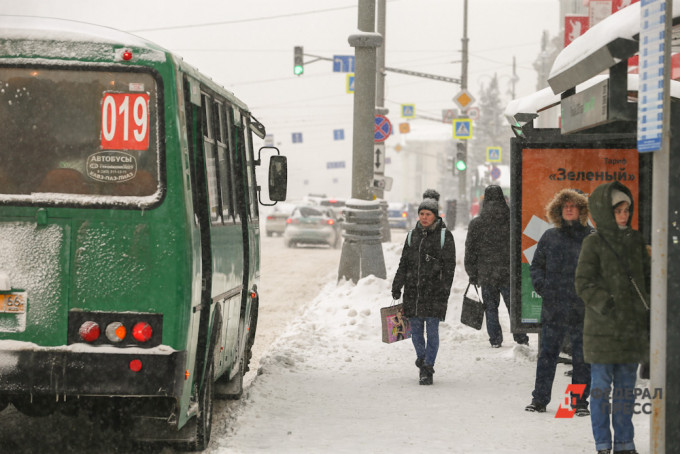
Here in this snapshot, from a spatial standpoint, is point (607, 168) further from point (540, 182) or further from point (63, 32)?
point (63, 32)

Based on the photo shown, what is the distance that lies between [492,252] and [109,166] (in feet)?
23.8

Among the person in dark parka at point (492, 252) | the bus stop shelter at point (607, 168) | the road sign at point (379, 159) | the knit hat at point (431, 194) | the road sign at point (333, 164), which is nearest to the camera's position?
the bus stop shelter at point (607, 168)

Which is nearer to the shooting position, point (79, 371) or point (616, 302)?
point (79, 371)

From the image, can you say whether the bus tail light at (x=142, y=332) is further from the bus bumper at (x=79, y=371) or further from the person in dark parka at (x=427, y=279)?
the person in dark parka at (x=427, y=279)

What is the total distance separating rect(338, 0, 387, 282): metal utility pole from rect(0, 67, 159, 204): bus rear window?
1073 cm

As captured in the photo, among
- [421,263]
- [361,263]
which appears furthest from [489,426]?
[361,263]

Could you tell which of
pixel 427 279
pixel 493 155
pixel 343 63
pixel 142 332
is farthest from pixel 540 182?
pixel 493 155

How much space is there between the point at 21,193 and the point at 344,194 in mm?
181272

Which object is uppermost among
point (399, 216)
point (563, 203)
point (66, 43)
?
point (66, 43)

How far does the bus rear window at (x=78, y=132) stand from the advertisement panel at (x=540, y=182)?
477 centimetres

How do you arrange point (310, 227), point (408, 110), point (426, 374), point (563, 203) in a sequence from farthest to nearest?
point (408, 110), point (310, 227), point (426, 374), point (563, 203)

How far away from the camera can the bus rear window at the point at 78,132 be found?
598 cm

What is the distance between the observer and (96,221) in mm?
5922

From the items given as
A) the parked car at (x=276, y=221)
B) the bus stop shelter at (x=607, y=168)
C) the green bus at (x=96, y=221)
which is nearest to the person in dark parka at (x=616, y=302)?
the bus stop shelter at (x=607, y=168)
